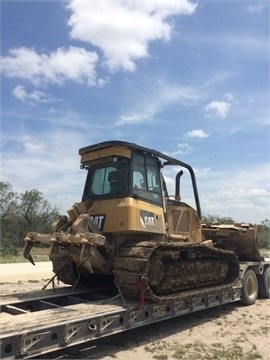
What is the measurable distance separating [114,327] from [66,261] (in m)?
2.41

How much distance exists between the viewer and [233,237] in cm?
1272

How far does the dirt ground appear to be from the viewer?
6.89 m

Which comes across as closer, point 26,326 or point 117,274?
point 26,326

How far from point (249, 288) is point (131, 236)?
4978 mm

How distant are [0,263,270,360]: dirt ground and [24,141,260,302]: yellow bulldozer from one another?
0.72 metres

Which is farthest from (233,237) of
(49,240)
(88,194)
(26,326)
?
(26,326)

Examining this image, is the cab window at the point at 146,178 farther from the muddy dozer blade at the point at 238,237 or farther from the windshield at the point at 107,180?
the muddy dozer blade at the point at 238,237

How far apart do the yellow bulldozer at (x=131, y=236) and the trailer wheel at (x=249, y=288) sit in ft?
3.10

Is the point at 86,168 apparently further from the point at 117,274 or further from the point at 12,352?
the point at 12,352

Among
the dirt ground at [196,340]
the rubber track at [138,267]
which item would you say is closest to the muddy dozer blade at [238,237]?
the dirt ground at [196,340]

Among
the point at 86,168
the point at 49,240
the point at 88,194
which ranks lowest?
the point at 49,240

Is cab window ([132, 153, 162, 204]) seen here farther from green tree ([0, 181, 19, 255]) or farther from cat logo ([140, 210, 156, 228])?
green tree ([0, 181, 19, 255])

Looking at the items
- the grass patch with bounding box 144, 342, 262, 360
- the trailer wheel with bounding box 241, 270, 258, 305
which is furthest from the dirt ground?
the trailer wheel with bounding box 241, 270, 258, 305

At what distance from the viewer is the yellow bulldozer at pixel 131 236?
776cm
